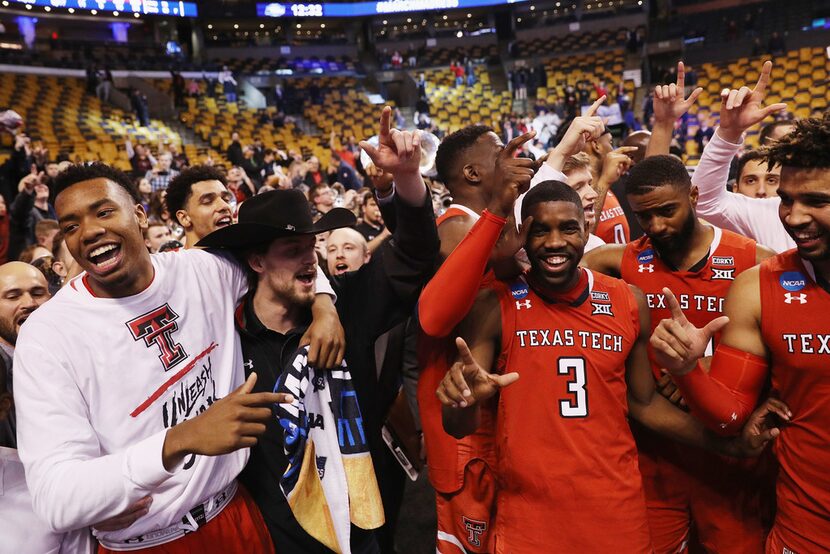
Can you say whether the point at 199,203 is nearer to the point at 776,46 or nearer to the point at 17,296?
the point at 17,296

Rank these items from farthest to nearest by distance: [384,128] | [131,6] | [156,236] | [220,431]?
[131,6] < [156,236] < [384,128] < [220,431]

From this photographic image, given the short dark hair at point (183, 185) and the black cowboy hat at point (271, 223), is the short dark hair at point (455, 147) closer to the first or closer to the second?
the black cowboy hat at point (271, 223)

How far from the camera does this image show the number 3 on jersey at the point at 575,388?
6.81 feet

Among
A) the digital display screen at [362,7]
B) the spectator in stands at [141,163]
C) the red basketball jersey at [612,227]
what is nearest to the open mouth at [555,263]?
the red basketball jersey at [612,227]

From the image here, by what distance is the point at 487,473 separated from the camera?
2.39 meters

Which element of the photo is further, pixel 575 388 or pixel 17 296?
pixel 17 296

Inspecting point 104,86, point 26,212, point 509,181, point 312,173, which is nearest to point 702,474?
point 509,181

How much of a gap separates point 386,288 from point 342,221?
31 centimetres

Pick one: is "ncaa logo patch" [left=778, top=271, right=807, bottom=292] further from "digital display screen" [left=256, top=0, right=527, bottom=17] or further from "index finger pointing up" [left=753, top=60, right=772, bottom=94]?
"digital display screen" [left=256, top=0, right=527, bottom=17]

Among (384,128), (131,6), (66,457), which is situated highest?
(131,6)

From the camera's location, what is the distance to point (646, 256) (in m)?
2.61

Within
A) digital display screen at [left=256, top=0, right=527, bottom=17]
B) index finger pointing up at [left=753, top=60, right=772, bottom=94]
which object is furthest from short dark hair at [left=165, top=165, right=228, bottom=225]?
digital display screen at [left=256, top=0, right=527, bottom=17]

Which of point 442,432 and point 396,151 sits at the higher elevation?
point 396,151

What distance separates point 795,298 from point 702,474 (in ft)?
2.84
